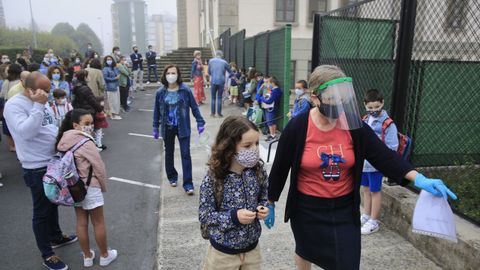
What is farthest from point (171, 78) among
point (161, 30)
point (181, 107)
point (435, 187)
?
point (161, 30)

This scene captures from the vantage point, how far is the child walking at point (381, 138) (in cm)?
383

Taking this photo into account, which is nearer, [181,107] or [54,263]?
[54,263]

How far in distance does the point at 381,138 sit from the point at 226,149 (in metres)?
2.09

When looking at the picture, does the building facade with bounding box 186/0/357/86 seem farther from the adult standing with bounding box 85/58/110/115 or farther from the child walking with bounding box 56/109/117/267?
the child walking with bounding box 56/109/117/267

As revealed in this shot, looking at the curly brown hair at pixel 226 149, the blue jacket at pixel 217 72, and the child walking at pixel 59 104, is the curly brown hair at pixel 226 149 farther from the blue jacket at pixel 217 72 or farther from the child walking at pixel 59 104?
the blue jacket at pixel 217 72

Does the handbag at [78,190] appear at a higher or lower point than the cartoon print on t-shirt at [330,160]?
lower

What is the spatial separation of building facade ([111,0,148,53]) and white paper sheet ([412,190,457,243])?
361ft

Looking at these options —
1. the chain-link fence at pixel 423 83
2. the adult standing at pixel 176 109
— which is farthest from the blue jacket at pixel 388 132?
the adult standing at pixel 176 109

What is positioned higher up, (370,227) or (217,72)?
(217,72)

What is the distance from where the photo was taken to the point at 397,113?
440cm

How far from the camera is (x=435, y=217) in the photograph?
2318 millimetres

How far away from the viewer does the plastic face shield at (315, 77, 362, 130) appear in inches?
92.7

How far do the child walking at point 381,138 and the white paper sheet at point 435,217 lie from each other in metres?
1.49

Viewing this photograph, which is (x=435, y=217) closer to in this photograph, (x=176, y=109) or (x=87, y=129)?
(x=87, y=129)
